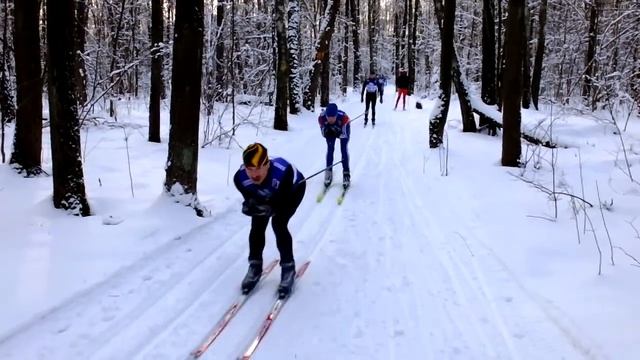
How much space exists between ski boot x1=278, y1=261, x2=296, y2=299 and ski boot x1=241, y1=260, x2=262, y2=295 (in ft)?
0.81

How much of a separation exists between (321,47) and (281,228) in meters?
16.4

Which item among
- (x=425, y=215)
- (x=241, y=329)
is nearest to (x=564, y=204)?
(x=425, y=215)

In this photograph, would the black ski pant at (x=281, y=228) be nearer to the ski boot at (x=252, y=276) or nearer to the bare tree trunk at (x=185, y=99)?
the ski boot at (x=252, y=276)

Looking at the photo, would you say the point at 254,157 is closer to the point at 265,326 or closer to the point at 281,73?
the point at 265,326

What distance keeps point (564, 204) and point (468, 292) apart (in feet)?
11.2

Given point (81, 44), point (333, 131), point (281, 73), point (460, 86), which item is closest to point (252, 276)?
point (333, 131)

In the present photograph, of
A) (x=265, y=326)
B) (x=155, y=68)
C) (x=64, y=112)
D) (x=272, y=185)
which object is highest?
(x=155, y=68)

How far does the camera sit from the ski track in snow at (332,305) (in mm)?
4219

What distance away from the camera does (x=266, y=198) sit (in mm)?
5164

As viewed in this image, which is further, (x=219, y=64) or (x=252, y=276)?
(x=219, y=64)

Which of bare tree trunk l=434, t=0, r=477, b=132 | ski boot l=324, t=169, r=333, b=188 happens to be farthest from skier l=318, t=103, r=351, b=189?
bare tree trunk l=434, t=0, r=477, b=132

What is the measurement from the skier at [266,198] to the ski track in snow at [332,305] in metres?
0.20

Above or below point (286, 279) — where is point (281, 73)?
above

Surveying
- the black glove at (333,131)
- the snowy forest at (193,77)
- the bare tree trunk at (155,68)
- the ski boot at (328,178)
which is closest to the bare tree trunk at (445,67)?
the snowy forest at (193,77)
